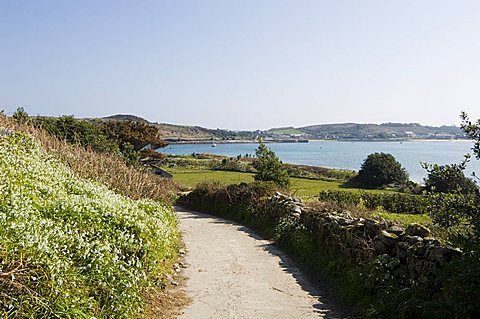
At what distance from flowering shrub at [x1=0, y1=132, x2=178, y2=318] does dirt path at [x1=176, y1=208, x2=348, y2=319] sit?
3.87ft

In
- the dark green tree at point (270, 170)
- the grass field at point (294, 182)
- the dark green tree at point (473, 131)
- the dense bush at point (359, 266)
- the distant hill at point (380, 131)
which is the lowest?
the grass field at point (294, 182)

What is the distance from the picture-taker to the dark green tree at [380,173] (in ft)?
136

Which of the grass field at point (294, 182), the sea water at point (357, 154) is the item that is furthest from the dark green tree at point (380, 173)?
the grass field at point (294, 182)

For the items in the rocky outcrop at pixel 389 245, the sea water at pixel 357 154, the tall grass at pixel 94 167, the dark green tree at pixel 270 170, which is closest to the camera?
the rocky outcrop at pixel 389 245

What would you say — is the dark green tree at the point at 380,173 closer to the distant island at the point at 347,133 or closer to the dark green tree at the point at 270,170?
the dark green tree at the point at 270,170

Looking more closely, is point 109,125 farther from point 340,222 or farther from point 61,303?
point 61,303

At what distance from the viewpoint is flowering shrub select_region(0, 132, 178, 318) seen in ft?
15.4

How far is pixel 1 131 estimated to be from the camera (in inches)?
428

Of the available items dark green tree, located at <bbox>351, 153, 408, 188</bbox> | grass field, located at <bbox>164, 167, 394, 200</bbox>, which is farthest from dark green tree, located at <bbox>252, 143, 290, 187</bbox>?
dark green tree, located at <bbox>351, 153, 408, 188</bbox>

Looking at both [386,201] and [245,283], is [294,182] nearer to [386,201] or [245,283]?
[386,201]

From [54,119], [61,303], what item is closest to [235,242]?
[61,303]

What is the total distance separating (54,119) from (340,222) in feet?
91.7

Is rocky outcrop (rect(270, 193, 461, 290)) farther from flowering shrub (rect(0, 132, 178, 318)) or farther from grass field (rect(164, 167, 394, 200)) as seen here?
grass field (rect(164, 167, 394, 200))

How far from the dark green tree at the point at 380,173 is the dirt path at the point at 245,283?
27657 mm
